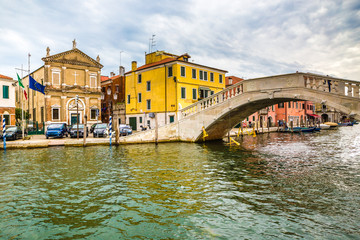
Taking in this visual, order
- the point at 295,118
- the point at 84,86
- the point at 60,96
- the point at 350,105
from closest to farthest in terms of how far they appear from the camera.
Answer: the point at 350,105 < the point at 60,96 < the point at 84,86 < the point at 295,118

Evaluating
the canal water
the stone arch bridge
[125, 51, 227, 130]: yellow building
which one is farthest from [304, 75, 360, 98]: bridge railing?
[125, 51, 227, 130]: yellow building

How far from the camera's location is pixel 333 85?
42.5 ft

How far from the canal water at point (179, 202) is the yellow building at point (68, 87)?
Answer: 22789mm

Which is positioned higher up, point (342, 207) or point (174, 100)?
point (174, 100)

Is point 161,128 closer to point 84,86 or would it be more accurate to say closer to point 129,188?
point 129,188

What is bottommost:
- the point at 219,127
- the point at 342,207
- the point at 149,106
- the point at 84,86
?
the point at 342,207

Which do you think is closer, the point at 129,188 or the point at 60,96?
the point at 129,188

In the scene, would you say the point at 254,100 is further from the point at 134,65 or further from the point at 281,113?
the point at 281,113

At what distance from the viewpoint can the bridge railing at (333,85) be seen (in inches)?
485

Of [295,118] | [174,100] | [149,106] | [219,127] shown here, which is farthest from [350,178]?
[295,118]

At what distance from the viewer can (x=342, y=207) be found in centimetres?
600

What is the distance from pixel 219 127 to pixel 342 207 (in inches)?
633

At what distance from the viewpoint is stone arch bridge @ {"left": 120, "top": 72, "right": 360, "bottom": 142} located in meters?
12.6

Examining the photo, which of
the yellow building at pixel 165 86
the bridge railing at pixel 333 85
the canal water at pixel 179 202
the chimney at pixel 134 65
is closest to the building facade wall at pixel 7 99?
the yellow building at pixel 165 86
